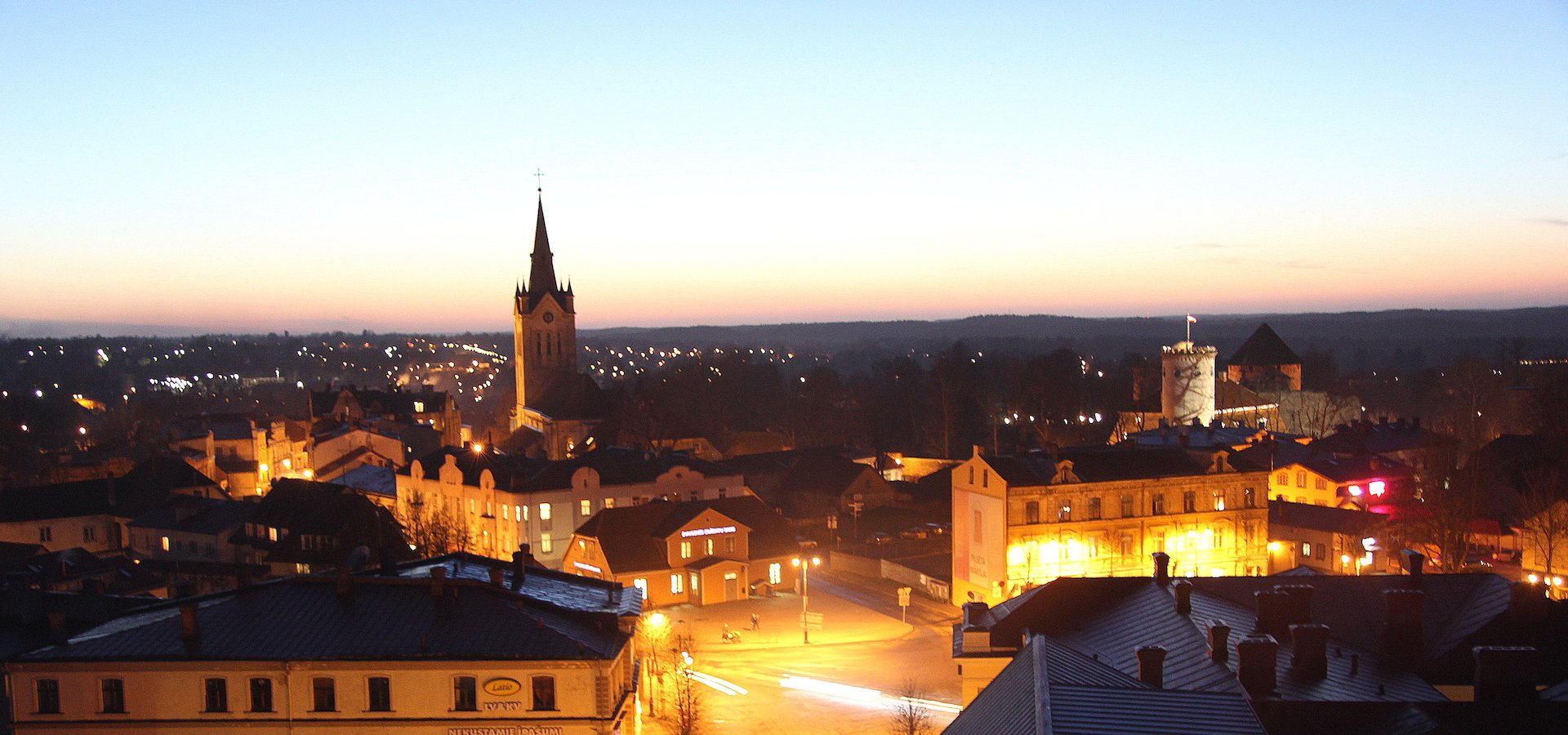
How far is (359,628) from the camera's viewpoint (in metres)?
23.2

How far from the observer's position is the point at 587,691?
22656mm

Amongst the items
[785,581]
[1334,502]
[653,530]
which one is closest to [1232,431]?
[1334,502]

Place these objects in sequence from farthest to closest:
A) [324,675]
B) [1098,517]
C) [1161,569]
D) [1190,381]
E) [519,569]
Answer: [1190,381], [1098,517], [519,569], [1161,569], [324,675]

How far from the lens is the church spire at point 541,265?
338ft

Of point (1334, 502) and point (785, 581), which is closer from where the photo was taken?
point (785, 581)

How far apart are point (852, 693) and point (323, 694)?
49.5 feet

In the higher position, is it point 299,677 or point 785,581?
point 299,677

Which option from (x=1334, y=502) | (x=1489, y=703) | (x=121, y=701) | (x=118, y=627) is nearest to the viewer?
(x=1489, y=703)

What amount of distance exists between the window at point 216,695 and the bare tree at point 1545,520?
45.5 m

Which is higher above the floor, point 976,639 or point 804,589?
point 976,639

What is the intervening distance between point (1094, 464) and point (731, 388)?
87.9m

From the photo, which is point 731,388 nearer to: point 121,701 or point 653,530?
point 653,530

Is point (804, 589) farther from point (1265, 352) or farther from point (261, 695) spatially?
point (1265, 352)

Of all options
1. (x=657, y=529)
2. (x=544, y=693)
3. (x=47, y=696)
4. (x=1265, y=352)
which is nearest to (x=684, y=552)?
(x=657, y=529)
